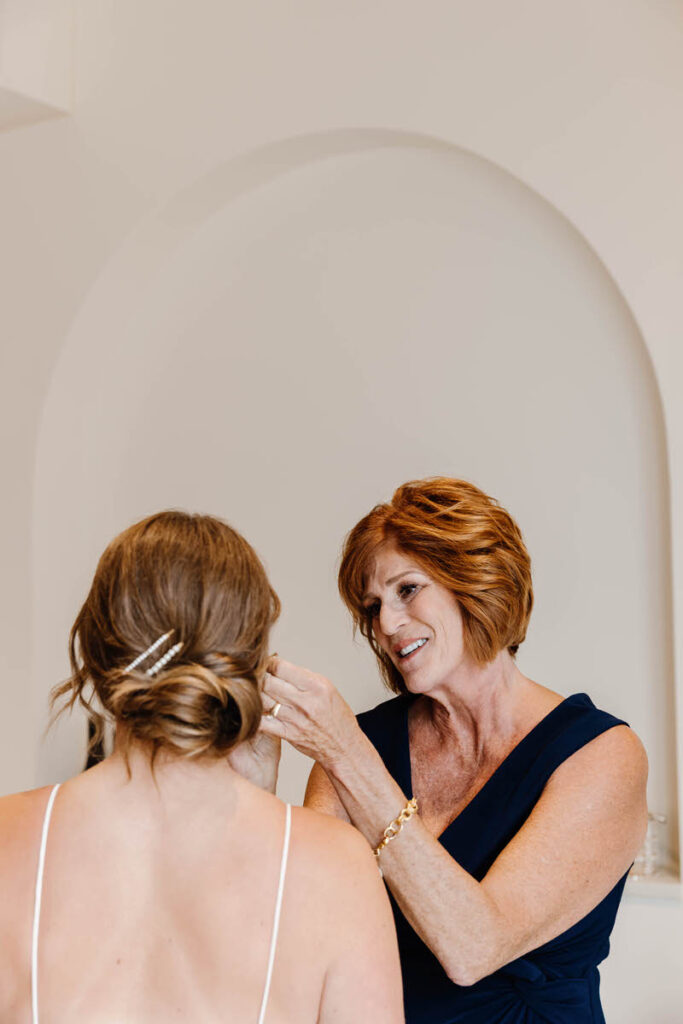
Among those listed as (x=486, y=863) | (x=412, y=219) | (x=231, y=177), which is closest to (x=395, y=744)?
(x=486, y=863)

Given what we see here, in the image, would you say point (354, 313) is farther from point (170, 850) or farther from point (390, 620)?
point (170, 850)

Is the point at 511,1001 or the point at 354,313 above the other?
the point at 354,313

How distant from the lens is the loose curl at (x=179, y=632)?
130 centimetres

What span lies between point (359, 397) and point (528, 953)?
1.78 metres

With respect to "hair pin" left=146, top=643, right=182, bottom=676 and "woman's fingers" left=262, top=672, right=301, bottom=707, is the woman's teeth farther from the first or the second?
"hair pin" left=146, top=643, right=182, bottom=676

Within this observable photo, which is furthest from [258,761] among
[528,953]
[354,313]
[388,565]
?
[354,313]

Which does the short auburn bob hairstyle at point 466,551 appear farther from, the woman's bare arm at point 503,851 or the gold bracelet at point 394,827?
the gold bracelet at point 394,827

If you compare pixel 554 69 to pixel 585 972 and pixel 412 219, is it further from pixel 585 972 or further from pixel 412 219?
pixel 585 972

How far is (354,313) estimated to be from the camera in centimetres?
334

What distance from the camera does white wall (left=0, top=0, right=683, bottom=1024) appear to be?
110 inches

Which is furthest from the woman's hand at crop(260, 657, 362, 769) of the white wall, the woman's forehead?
the white wall

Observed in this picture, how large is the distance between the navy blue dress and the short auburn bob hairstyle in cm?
20

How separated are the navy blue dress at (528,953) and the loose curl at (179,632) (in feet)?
2.82

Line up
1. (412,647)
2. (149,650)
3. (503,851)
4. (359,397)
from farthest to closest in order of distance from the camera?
1. (359,397)
2. (412,647)
3. (503,851)
4. (149,650)
